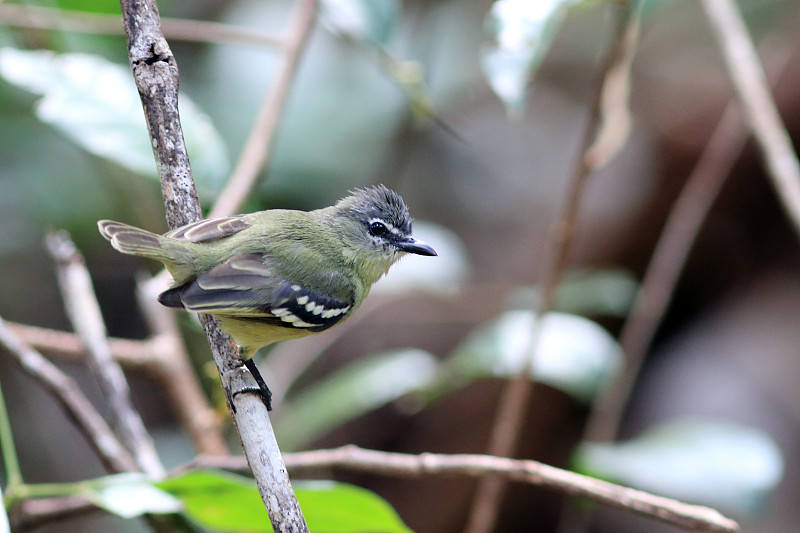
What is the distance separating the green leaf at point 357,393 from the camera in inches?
160

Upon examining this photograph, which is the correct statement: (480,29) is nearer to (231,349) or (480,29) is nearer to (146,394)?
(146,394)

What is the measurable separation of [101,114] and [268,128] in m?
0.80

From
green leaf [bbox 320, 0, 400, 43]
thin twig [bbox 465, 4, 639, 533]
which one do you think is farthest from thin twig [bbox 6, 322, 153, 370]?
green leaf [bbox 320, 0, 400, 43]

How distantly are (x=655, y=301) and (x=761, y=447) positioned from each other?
1407 millimetres

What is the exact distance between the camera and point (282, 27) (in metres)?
6.34

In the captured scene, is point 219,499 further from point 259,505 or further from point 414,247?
point 414,247

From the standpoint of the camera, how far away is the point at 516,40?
2.79 m

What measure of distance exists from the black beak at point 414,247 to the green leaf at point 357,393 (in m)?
0.98

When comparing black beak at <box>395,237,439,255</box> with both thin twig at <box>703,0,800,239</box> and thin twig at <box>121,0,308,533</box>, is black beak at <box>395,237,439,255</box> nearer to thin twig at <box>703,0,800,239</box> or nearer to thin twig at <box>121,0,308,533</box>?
thin twig at <box>121,0,308,533</box>

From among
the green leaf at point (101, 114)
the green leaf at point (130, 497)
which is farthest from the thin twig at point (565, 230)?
the green leaf at point (101, 114)

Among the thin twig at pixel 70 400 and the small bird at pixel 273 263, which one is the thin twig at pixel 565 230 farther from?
the thin twig at pixel 70 400

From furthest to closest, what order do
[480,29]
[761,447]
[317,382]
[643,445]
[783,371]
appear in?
[480,29], [317,382], [783,371], [643,445], [761,447]

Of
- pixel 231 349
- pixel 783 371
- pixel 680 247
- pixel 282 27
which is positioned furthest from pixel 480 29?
pixel 231 349

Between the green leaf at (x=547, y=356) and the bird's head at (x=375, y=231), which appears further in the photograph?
the green leaf at (x=547, y=356)
